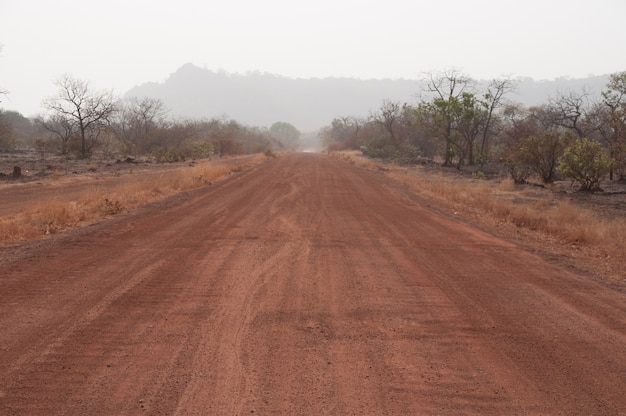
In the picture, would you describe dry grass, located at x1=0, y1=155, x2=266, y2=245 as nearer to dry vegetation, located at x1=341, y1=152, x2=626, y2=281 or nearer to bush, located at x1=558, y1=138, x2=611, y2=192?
dry vegetation, located at x1=341, y1=152, x2=626, y2=281

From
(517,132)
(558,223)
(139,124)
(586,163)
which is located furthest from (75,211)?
(139,124)

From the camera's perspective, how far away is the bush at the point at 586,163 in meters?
17.4

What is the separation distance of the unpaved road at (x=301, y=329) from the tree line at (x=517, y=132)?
13962mm

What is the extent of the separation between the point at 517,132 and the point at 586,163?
1342 centimetres

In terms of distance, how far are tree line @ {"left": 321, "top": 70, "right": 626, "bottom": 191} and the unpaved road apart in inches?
550

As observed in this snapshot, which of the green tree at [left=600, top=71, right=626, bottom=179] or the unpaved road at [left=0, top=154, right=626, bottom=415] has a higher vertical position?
the green tree at [left=600, top=71, right=626, bottom=179]

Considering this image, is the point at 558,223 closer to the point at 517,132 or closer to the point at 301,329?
the point at 301,329

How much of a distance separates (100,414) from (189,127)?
5860 cm

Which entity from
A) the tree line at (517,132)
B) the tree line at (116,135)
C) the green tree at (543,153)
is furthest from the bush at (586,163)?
the tree line at (116,135)

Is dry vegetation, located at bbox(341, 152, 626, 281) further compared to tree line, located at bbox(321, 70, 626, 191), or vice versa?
tree line, located at bbox(321, 70, 626, 191)

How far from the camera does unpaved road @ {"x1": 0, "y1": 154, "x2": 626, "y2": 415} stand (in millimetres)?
3279

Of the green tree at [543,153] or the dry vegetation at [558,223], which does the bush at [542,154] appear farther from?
the dry vegetation at [558,223]

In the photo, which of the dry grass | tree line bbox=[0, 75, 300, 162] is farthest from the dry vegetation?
tree line bbox=[0, 75, 300, 162]

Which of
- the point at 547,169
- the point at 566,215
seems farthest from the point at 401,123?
the point at 566,215
